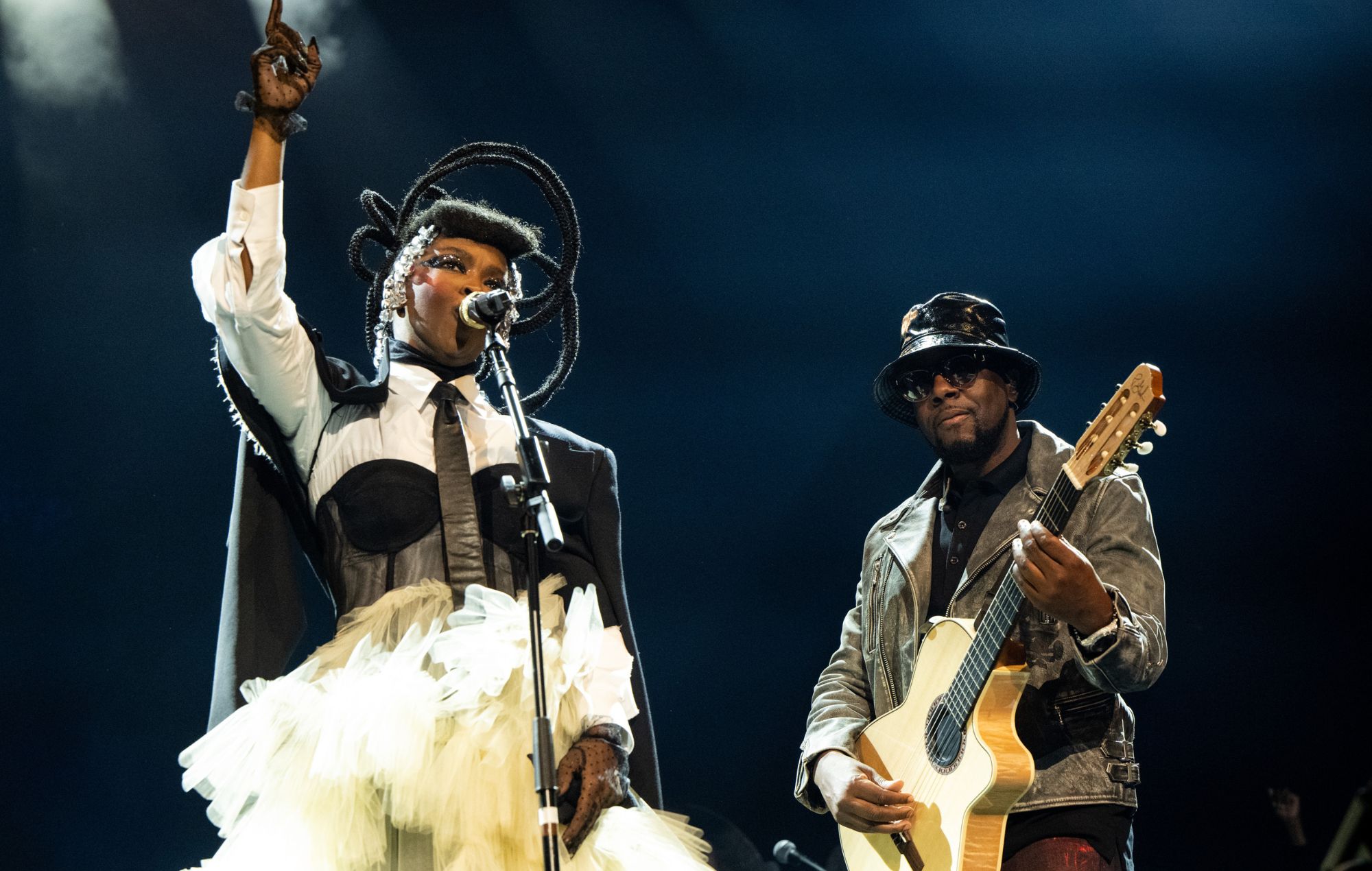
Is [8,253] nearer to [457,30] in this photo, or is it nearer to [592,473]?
[457,30]

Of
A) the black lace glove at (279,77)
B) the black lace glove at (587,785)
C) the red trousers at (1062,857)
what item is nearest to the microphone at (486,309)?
the black lace glove at (279,77)

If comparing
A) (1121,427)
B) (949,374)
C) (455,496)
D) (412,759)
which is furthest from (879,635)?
(412,759)

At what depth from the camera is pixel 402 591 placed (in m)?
2.79

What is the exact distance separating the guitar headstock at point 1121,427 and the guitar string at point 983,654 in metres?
0.05

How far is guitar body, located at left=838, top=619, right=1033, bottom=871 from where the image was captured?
2.74 meters

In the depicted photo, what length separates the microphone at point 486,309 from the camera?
2.89m

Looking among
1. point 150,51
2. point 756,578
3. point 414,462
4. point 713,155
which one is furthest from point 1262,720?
point 150,51

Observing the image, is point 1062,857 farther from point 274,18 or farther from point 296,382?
point 274,18

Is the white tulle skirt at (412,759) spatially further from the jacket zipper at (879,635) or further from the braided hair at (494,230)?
the braided hair at (494,230)

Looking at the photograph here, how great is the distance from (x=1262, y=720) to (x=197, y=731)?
527 centimetres

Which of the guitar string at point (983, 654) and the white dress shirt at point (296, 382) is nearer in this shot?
the white dress shirt at point (296, 382)

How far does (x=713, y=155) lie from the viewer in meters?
6.51

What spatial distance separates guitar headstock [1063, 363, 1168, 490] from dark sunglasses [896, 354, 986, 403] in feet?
2.25

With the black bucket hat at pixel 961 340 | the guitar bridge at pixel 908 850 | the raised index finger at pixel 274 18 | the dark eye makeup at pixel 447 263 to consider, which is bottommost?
the guitar bridge at pixel 908 850
